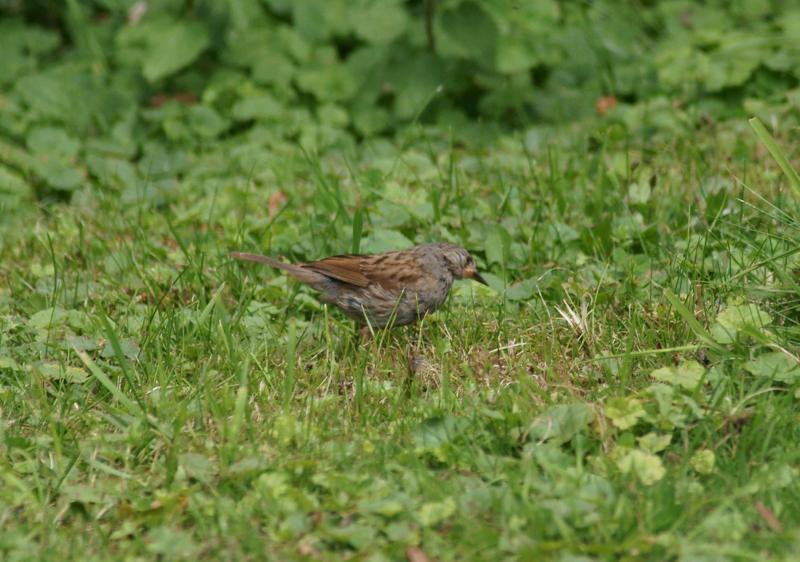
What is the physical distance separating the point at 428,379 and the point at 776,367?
143 centimetres

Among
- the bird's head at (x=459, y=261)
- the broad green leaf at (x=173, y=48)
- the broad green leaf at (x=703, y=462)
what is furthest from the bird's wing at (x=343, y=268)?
the broad green leaf at (x=173, y=48)

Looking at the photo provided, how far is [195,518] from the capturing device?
4.09m

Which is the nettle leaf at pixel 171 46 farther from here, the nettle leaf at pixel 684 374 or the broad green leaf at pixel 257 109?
the nettle leaf at pixel 684 374

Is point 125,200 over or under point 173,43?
under

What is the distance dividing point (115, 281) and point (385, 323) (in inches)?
57.7

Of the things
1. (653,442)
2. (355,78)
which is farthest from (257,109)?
(653,442)

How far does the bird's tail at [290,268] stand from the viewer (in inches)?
228

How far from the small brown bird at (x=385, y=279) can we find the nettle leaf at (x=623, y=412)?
1.48 meters

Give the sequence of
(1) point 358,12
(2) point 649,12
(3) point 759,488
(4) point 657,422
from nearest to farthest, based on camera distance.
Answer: (3) point 759,488, (4) point 657,422, (1) point 358,12, (2) point 649,12

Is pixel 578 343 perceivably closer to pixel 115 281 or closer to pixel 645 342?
pixel 645 342

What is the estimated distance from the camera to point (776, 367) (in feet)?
14.9

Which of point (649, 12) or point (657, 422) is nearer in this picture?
point (657, 422)

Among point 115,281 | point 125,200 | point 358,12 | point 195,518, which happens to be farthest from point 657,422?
point 358,12

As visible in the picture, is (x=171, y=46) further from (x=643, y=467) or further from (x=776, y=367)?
(x=643, y=467)
